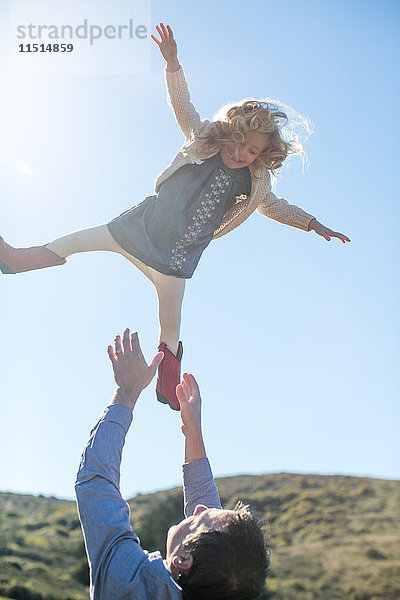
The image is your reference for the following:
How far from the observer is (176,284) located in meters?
2.86

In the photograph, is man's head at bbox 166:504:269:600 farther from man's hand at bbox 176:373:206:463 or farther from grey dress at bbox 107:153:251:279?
grey dress at bbox 107:153:251:279

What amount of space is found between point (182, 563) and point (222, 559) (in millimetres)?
98

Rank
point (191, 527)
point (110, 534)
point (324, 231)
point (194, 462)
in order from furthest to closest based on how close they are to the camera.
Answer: point (324, 231)
point (194, 462)
point (191, 527)
point (110, 534)

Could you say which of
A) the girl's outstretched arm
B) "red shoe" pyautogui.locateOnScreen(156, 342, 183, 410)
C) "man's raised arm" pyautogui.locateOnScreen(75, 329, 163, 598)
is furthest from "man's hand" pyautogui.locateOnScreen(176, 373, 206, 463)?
the girl's outstretched arm

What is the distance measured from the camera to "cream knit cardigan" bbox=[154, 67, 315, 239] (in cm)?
294

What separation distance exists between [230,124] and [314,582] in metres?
16.3

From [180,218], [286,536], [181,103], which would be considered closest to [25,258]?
[180,218]

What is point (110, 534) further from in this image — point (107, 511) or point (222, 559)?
point (222, 559)

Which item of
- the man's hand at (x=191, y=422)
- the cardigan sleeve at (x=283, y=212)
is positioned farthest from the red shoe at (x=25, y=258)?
the man's hand at (x=191, y=422)

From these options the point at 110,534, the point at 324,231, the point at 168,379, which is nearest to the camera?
the point at 110,534

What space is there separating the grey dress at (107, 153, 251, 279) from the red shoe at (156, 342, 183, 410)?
0.38 meters

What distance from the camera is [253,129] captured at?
2877 millimetres

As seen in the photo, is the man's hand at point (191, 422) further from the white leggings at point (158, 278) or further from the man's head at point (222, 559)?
the white leggings at point (158, 278)

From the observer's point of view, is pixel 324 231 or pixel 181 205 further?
pixel 324 231
